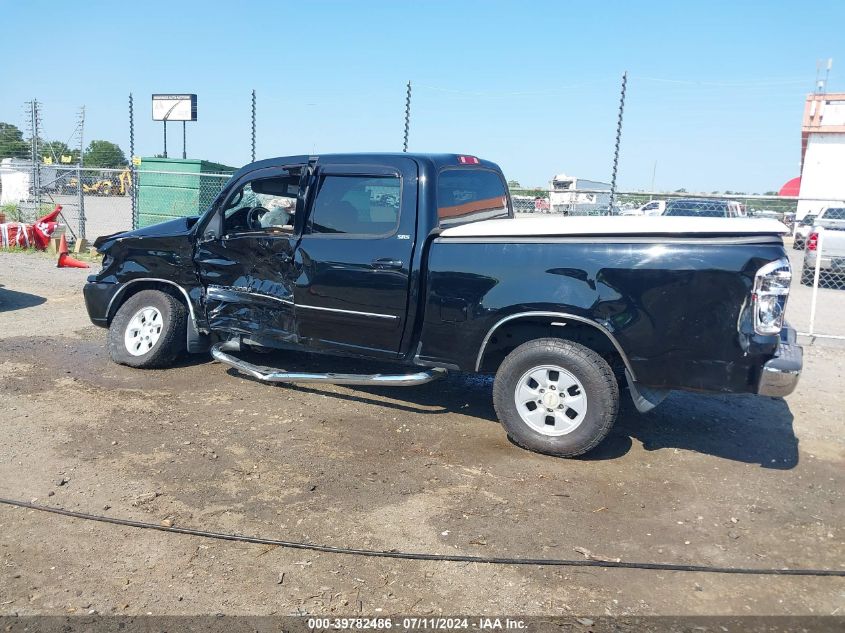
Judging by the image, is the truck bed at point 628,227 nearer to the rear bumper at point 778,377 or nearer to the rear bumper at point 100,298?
the rear bumper at point 778,377

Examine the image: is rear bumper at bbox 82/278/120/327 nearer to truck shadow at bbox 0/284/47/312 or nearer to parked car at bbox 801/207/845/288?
truck shadow at bbox 0/284/47/312

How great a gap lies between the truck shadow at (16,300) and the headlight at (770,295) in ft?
28.6

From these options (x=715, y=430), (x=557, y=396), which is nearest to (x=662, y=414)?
(x=715, y=430)

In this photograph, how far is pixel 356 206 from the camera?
5.45 m

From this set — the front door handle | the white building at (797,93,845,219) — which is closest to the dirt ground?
the front door handle

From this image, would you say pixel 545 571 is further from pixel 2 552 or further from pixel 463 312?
pixel 2 552

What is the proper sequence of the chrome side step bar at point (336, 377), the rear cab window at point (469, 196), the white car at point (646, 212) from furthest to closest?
the white car at point (646, 212) → the rear cab window at point (469, 196) → the chrome side step bar at point (336, 377)

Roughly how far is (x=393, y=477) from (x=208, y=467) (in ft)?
3.84

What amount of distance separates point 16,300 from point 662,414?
8447 mm

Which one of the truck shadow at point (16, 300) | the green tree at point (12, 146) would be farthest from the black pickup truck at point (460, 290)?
the green tree at point (12, 146)

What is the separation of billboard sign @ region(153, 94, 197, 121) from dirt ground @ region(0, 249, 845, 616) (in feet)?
38.4

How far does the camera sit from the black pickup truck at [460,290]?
13.9 feet

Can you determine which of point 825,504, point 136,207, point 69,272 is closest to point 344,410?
point 825,504

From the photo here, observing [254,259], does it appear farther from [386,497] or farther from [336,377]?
[386,497]
